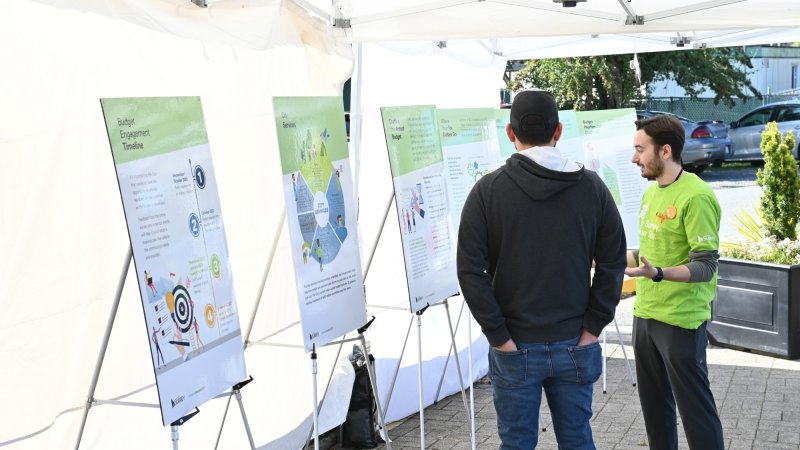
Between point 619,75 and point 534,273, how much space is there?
18.0m

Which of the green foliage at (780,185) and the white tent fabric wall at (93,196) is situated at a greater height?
the white tent fabric wall at (93,196)

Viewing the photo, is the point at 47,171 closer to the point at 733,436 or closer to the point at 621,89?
the point at 733,436

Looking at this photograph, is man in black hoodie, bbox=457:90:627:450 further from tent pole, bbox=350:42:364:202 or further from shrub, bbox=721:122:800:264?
shrub, bbox=721:122:800:264

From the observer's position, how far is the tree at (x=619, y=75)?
20641 mm

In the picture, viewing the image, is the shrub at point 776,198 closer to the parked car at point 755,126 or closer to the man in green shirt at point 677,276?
the man in green shirt at point 677,276

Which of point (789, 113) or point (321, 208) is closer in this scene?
point (321, 208)

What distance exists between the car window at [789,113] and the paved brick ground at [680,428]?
1446cm

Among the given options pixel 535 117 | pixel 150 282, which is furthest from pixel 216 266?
pixel 535 117

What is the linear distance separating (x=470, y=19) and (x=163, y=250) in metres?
3.01

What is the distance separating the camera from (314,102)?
14.1 ft

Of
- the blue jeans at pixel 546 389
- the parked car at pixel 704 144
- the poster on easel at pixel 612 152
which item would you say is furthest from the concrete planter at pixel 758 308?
the parked car at pixel 704 144

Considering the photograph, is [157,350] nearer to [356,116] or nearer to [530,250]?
[530,250]

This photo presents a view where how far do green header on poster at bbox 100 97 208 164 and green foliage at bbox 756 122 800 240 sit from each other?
5466 mm

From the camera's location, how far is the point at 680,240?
163 inches
